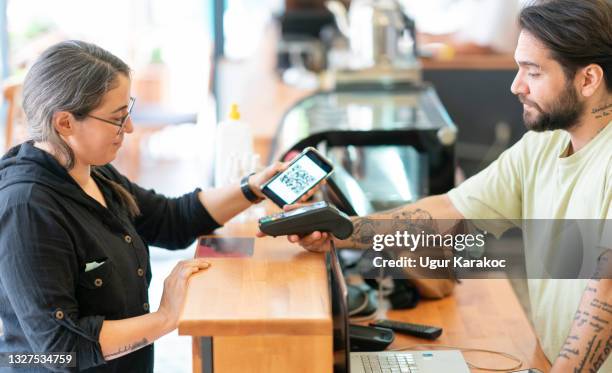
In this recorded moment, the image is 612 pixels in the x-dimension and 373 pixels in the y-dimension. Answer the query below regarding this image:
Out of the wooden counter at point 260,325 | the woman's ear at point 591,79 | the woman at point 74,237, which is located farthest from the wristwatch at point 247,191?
the woman's ear at point 591,79

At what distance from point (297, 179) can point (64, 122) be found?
21.6 inches

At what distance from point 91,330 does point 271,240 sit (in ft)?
1.63

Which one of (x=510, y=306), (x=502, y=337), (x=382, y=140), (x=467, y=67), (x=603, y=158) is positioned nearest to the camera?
(x=603, y=158)

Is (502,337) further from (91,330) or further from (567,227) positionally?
(91,330)

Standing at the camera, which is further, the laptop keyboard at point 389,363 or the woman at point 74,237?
the laptop keyboard at point 389,363

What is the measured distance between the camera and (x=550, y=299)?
6.15 ft

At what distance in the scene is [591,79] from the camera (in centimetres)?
178

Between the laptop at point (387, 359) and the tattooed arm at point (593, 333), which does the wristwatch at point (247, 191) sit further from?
the tattooed arm at point (593, 333)

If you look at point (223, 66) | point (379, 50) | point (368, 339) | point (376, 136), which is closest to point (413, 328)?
point (368, 339)

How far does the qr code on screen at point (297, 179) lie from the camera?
1.95 metres

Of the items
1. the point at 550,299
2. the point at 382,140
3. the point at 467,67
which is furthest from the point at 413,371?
the point at 467,67

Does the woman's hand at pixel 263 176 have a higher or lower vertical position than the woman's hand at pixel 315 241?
higher

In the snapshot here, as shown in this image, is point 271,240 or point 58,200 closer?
point 58,200

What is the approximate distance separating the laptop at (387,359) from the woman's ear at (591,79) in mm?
609
